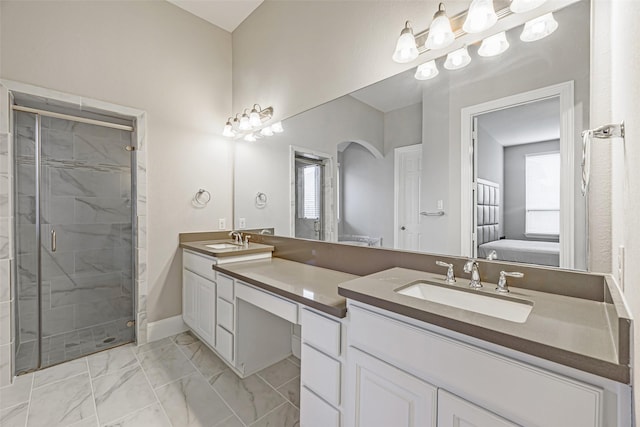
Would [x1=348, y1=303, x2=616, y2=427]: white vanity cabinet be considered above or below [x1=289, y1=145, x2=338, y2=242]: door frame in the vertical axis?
below

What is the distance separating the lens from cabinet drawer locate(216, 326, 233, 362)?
193cm

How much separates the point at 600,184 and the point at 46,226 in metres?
3.91

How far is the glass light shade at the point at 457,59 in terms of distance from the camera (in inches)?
52.4

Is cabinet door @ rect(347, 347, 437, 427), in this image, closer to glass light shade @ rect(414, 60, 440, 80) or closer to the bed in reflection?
the bed in reflection

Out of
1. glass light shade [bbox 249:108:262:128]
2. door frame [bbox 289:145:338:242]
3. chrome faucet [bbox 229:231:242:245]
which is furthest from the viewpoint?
chrome faucet [bbox 229:231:242:245]

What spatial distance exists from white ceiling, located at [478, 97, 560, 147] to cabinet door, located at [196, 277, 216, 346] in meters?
2.04

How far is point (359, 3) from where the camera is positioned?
1.71 meters

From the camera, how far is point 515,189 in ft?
3.98

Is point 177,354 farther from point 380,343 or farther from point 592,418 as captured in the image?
point 592,418

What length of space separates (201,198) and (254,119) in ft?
3.16

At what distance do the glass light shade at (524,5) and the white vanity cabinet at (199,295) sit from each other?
2.27m

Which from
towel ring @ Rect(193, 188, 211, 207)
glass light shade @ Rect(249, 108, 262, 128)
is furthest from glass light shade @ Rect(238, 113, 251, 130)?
towel ring @ Rect(193, 188, 211, 207)

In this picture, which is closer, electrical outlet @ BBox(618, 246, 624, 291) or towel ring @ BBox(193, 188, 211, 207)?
electrical outlet @ BBox(618, 246, 624, 291)

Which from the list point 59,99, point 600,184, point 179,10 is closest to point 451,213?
point 600,184
